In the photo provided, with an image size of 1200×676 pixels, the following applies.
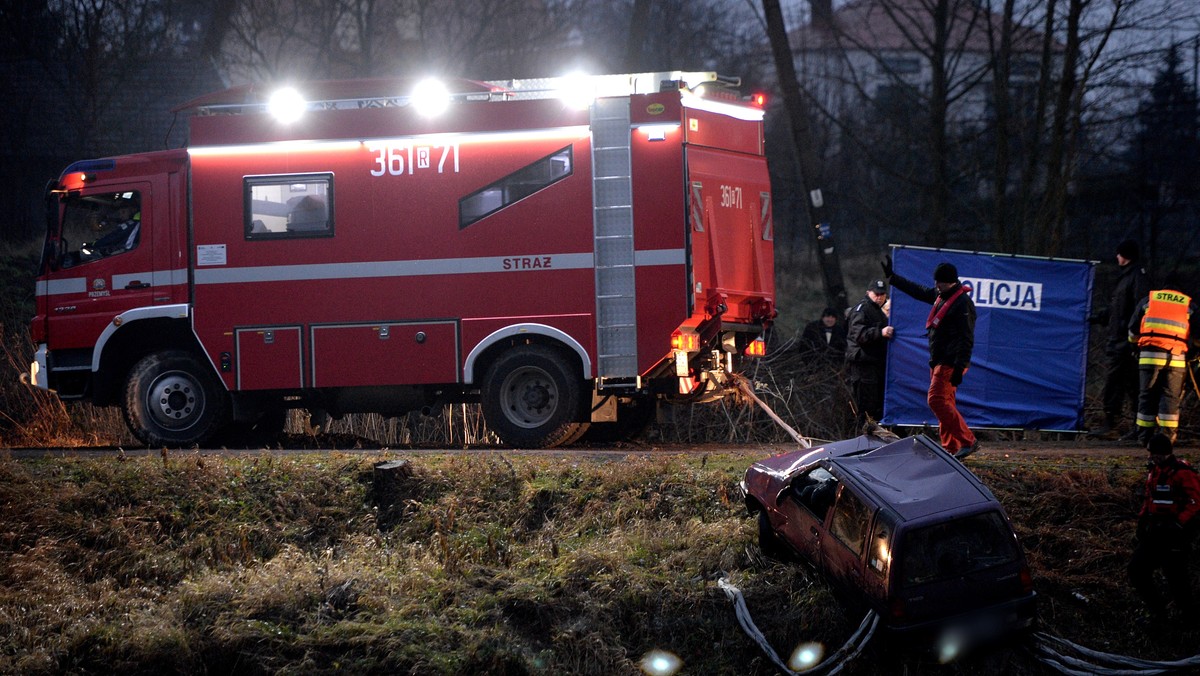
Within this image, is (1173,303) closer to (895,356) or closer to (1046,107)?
(895,356)

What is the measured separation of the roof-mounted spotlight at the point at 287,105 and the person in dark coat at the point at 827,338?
6.87 m

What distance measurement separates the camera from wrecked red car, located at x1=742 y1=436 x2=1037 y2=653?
753 cm

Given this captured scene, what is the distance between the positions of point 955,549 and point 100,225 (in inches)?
384

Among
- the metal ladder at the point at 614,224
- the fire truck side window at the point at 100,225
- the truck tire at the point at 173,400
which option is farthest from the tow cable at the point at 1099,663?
the fire truck side window at the point at 100,225

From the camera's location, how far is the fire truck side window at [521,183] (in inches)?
468

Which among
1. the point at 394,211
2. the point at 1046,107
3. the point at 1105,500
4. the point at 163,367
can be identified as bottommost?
the point at 1105,500

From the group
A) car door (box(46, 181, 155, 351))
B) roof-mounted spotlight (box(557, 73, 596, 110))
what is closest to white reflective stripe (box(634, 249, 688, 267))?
roof-mounted spotlight (box(557, 73, 596, 110))

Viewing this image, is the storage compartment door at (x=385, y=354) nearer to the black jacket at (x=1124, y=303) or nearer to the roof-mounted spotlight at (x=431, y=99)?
the roof-mounted spotlight at (x=431, y=99)

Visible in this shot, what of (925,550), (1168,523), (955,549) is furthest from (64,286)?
(1168,523)

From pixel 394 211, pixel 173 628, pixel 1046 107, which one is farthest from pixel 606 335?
pixel 1046 107

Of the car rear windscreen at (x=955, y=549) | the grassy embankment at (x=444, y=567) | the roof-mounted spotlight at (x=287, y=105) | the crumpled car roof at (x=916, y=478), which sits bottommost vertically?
the grassy embankment at (x=444, y=567)

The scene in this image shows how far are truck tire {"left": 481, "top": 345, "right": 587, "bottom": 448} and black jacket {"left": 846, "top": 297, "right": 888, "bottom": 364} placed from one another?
290 centimetres

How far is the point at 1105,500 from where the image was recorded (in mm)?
9820

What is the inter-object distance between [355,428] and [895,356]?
6.61m
